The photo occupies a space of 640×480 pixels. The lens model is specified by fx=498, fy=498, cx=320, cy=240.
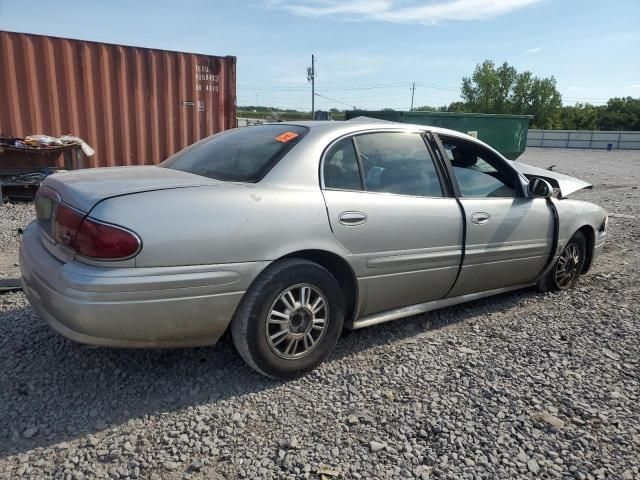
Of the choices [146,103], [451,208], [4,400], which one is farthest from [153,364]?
[146,103]

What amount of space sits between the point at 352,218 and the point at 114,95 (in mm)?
7039

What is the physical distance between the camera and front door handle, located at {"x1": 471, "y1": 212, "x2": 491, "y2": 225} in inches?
140

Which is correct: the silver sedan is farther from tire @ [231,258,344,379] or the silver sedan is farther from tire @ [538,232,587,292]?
tire @ [538,232,587,292]

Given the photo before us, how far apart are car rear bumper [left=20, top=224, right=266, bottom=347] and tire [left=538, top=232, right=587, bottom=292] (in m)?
3.03

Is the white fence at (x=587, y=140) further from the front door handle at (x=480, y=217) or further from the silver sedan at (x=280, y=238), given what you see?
the silver sedan at (x=280, y=238)

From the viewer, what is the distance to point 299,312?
2791 mm

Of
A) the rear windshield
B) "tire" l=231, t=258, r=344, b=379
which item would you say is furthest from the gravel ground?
the rear windshield

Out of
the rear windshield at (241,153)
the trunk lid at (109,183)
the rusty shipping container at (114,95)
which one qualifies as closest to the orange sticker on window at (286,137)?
the rear windshield at (241,153)

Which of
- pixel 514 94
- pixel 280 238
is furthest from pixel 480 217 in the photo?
pixel 514 94

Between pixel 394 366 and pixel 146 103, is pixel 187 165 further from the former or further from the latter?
pixel 146 103

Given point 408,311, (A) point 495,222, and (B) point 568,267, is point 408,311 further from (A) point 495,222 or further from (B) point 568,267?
(B) point 568,267

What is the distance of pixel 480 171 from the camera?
396 cm

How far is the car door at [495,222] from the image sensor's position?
3.61 meters

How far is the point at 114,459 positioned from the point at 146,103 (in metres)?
7.72
